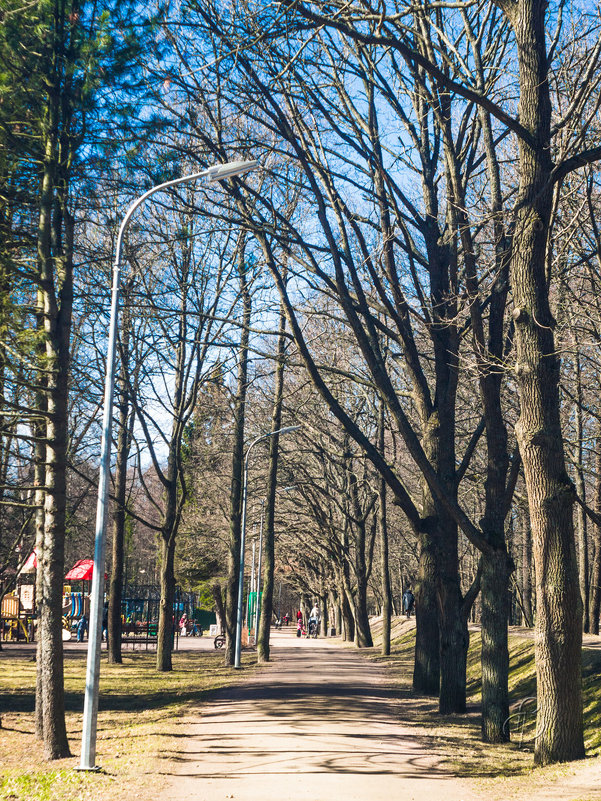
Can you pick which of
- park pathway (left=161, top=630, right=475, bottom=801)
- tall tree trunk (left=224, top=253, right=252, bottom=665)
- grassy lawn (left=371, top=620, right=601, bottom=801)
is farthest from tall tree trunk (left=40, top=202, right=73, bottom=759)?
tall tree trunk (left=224, top=253, right=252, bottom=665)

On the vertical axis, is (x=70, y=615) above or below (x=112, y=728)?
below

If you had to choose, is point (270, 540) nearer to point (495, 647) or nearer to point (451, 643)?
point (451, 643)

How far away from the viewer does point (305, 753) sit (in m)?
10.6

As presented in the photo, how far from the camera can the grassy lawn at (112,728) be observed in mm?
8500

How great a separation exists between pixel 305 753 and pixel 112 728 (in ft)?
13.6

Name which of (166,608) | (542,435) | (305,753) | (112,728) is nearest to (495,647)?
(305,753)

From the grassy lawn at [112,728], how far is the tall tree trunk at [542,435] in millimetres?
4482

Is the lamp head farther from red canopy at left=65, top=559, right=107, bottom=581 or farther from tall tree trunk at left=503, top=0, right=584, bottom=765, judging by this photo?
red canopy at left=65, top=559, right=107, bottom=581

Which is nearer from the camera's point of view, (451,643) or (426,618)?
(451,643)

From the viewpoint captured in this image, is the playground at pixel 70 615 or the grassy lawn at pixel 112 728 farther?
the playground at pixel 70 615

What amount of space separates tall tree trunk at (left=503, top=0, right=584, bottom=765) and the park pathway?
1506 mm

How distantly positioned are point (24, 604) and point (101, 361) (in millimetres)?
27117

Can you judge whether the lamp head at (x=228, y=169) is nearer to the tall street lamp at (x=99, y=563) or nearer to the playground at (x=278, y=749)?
the tall street lamp at (x=99, y=563)

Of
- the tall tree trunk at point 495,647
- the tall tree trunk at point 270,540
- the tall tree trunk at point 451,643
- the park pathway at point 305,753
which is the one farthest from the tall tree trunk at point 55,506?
the tall tree trunk at point 270,540
